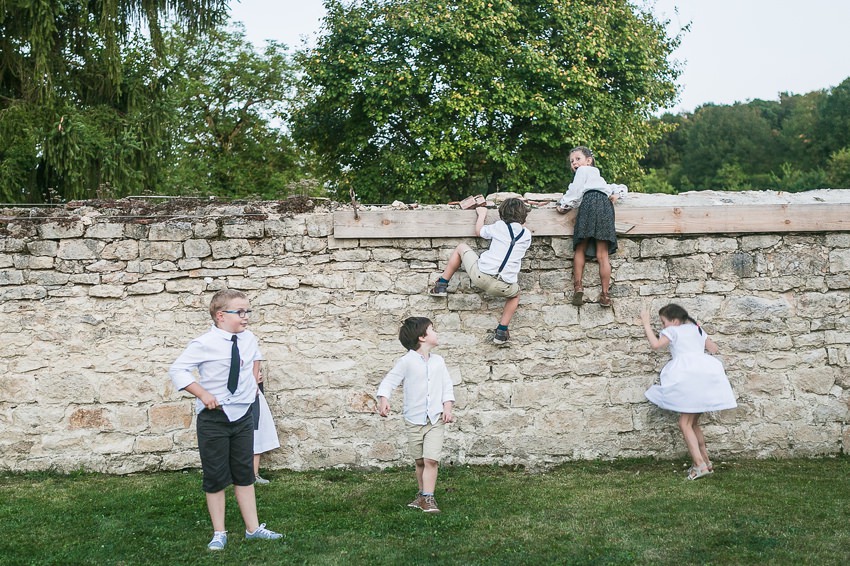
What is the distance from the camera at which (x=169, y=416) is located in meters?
7.23

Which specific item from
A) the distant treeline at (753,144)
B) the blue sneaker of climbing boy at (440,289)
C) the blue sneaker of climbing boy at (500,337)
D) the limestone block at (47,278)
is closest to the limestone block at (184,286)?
the limestone block at (47,278)

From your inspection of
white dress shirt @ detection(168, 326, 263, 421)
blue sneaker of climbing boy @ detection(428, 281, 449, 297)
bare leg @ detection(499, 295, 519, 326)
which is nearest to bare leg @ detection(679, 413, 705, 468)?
bare leg @ detection(499, 295, 519, 326)

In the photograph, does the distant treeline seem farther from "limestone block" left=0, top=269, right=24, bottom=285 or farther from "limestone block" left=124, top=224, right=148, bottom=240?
"limestone block" left=0, top=269, right=24, bottom=285

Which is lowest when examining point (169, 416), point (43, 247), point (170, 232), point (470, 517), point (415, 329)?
point (470, 517)

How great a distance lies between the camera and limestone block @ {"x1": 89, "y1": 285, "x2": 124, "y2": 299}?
284 inches

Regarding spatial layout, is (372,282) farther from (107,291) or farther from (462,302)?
(107,291)

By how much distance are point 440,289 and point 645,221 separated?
186cm

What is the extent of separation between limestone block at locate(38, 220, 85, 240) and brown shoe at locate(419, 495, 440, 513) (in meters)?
3.75

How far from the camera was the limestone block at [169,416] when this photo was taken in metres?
7.23

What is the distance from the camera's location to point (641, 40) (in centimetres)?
2227

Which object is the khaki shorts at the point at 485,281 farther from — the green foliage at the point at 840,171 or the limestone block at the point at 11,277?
the green foliage at the point at 840,171

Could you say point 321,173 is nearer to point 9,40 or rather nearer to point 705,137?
point 9,40

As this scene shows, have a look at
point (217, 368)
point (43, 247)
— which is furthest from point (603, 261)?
point (43, 247)

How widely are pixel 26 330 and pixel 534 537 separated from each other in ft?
15.2
